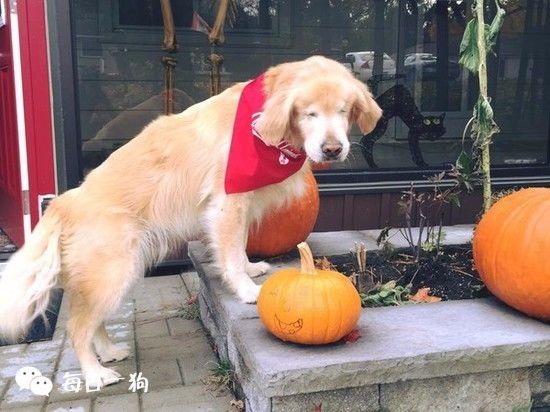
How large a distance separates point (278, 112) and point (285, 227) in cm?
112

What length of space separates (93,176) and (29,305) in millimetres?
720

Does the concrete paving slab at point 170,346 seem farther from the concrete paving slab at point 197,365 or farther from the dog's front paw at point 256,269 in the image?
the dog's front paw at point 256,269

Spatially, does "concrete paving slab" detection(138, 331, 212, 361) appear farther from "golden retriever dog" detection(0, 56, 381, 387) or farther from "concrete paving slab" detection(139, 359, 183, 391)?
"golden retriever dog" detection(0, 56, 381, 387)

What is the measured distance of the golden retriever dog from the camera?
8.63 feet

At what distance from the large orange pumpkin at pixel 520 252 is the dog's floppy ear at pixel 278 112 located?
43.7 inches

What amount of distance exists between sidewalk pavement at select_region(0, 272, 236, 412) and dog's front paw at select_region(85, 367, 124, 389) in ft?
0.11

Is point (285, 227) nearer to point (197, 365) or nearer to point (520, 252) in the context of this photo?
point (197, 365)

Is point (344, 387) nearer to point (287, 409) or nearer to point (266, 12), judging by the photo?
point (287, 409)

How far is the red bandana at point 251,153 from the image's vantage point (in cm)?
279

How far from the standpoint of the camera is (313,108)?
2.59 meters

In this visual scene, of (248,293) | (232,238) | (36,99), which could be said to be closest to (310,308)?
(248,293)

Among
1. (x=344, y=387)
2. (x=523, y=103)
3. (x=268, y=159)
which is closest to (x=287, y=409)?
(x=344, y=387)

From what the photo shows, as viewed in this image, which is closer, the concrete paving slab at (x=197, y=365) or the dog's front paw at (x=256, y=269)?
the concrete paving slab at (x=197, y=365)

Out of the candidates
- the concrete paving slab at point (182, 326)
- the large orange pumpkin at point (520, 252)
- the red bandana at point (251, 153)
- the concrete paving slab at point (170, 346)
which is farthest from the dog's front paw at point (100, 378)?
the large orange pumpkin at point (520, 252)
